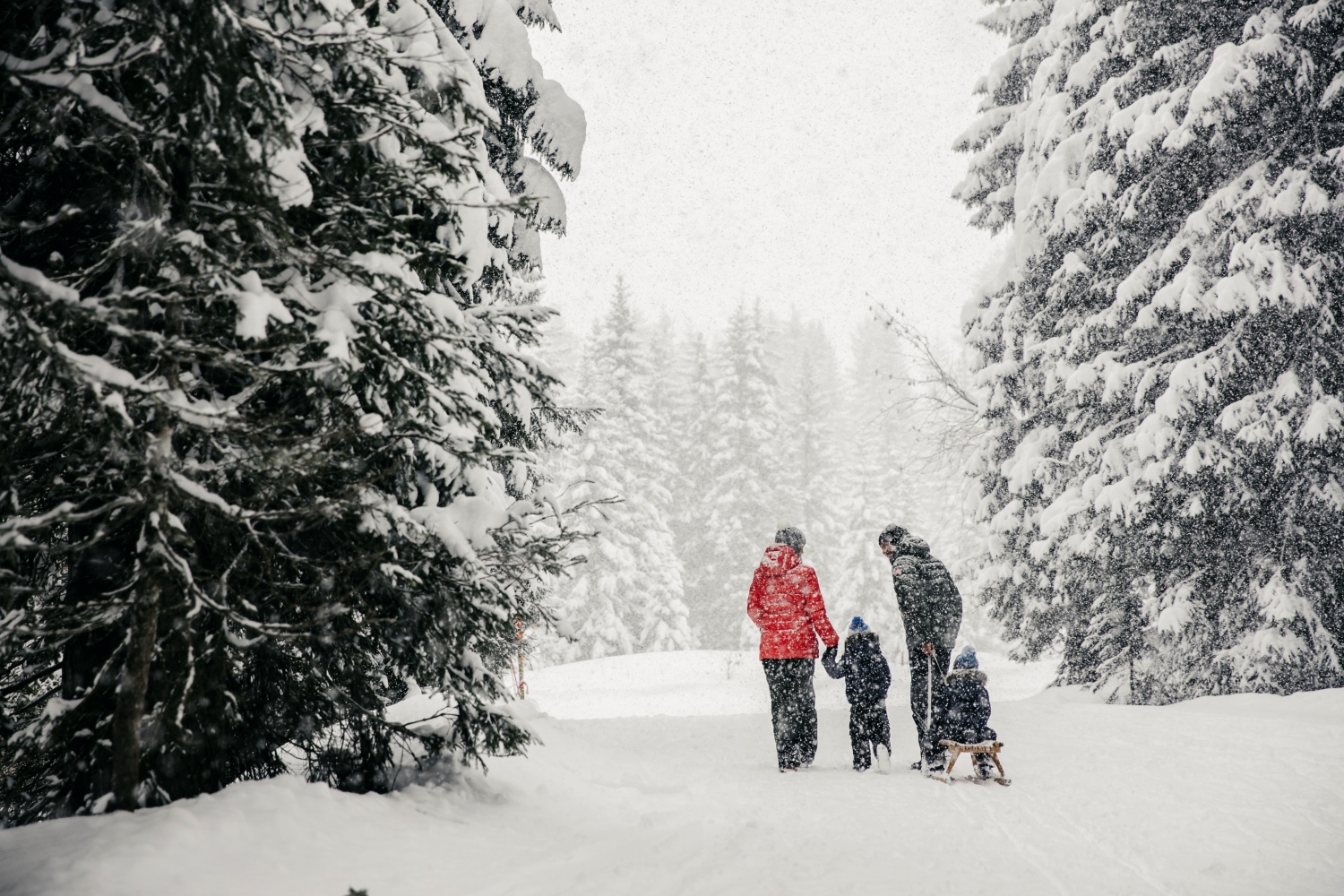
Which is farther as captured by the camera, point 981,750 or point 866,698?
point 866,698

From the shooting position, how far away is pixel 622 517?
103ft

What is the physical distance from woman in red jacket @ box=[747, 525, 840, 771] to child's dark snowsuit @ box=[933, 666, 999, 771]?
1.08 metres

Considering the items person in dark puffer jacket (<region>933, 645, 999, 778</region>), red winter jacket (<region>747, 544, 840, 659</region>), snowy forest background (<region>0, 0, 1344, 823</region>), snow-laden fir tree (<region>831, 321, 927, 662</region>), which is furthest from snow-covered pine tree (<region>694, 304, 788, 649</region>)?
person in dark puffer jacket (<region>933, 645, 999, 778</region>)

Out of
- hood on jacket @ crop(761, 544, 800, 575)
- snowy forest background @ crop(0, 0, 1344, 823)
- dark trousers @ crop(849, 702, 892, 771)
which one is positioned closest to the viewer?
snowy forest background @ crop(0, 0, 1344, 823)

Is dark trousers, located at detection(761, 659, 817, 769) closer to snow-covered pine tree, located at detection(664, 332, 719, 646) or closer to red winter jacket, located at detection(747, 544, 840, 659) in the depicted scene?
red winter jacket, located at detection(747, 544, 840, 659)

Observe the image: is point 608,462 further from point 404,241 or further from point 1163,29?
point 404,241

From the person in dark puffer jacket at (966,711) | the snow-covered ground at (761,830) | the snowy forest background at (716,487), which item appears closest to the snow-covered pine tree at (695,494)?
the snowy forest background at (716,487)

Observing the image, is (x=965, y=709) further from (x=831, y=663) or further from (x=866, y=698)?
(x=831, y=663)

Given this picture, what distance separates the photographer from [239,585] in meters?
4.05

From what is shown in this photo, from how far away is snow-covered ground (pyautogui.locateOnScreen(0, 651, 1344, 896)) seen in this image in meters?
3.24

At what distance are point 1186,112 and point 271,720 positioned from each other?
35.9ft

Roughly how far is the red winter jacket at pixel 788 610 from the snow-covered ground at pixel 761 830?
3.64 ft

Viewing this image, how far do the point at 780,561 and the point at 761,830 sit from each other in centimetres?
302

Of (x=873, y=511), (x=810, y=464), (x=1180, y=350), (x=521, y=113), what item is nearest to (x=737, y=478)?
(x=810, y=464)
